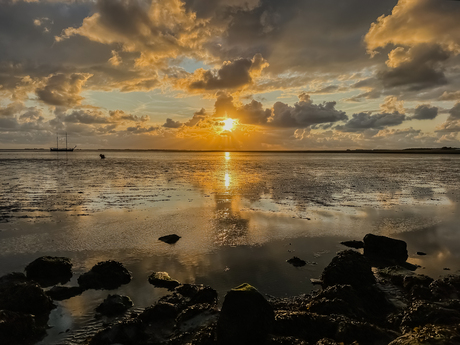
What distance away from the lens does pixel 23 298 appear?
9.25 m

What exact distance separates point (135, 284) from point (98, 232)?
304 inches

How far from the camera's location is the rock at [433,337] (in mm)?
6648

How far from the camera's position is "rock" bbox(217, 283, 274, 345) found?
731 cm

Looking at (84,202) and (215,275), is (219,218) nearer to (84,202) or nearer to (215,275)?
(215,275)

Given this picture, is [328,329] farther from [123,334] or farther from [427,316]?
[123,334]

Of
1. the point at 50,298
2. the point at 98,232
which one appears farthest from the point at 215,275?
the point at 98,232

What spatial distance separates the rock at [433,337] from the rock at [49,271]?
11701 mm

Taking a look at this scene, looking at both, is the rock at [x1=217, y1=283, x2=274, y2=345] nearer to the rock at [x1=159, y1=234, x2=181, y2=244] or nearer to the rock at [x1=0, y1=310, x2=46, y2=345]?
the rock at [x1=0, y1=310, x2=46, y2=345]

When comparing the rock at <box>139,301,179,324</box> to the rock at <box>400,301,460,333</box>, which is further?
the rock at <box>139,301,179,324</box>

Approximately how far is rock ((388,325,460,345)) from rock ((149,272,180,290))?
7352 millimetres

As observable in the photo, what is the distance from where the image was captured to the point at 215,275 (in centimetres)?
1197

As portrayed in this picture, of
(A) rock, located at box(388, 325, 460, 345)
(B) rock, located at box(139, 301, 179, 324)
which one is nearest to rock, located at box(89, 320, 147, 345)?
(B) rock, located at box(139, 301, 179, 324)

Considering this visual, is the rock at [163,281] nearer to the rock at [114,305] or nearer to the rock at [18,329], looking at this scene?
the rock at [114,305]

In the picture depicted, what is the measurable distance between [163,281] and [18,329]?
4.56 m
